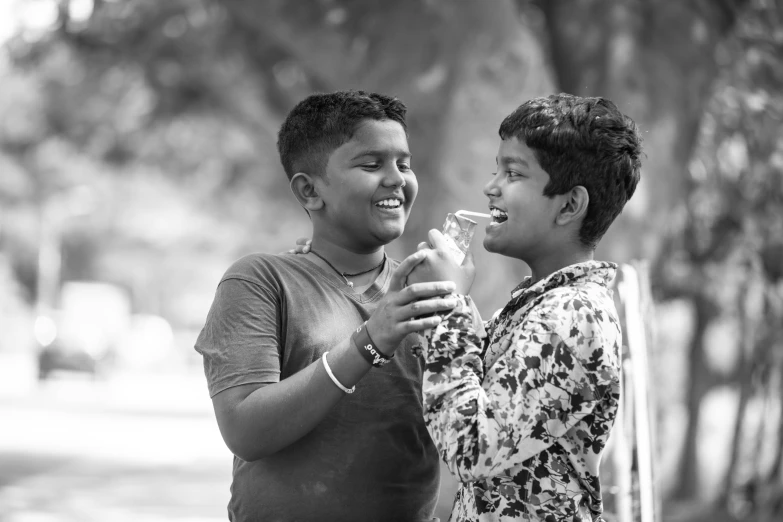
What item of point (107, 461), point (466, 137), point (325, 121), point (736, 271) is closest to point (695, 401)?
point (736, 271)

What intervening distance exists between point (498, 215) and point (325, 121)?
1.67 feet

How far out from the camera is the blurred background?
6.06 metres

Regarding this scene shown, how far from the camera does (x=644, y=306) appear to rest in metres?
3.50

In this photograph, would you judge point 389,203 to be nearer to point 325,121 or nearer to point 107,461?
point 325,121

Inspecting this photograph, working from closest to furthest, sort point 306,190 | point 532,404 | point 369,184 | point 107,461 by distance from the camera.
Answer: point 532,404 → point 369,184 → point 306,190 → point 107,461

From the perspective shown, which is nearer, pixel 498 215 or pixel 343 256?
pixel 498 215

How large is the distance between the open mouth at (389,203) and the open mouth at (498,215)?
0.29m

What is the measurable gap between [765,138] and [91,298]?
3477 centimetres

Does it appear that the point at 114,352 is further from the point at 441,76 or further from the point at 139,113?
the point at 441,76

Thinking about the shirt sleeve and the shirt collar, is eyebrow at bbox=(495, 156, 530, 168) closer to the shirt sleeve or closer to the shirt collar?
the shirt collar

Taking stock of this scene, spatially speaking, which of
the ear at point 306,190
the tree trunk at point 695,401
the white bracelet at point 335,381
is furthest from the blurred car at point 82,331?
the white bracelet at point 335,381

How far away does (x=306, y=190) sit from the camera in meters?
2.58

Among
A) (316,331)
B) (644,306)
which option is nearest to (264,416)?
(316,331)

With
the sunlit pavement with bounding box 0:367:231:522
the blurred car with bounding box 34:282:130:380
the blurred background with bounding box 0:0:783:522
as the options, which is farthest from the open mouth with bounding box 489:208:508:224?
the blurred car with bounding box 34:282:130:380
